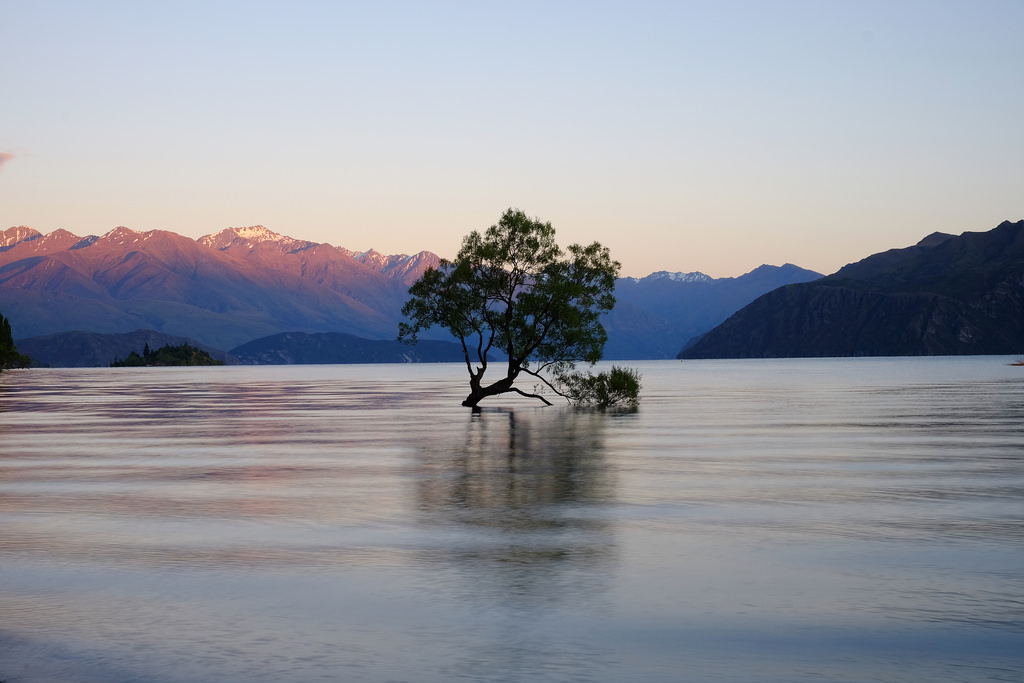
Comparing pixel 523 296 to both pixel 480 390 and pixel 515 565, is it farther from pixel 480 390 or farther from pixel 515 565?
pixel 515 565

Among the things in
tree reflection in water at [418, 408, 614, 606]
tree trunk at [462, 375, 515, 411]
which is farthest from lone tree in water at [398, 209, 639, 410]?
tree reflection in water at [418, 408, 614, 606]

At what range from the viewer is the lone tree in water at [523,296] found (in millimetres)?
76938

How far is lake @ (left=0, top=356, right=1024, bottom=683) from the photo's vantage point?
42.3 feet

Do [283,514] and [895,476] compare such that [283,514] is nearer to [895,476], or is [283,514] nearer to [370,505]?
[370,505]

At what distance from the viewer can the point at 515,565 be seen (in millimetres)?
18750

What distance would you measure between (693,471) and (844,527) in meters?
11.9

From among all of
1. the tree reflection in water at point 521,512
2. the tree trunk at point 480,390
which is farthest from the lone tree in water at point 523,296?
the tree reflection in water at point 521,512

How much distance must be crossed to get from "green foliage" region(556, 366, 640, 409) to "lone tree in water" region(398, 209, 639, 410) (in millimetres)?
3406

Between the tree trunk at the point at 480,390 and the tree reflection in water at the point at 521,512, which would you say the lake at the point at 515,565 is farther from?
the tree trunk at the point at 480,390

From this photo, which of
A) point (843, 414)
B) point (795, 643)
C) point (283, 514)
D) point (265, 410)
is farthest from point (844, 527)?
point (265, 410)

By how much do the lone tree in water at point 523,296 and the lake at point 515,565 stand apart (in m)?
34.6

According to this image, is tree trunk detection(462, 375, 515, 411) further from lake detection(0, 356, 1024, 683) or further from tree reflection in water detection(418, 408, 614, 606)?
lake detection(0, 356, 1024, 683)

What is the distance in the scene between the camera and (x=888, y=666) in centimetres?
1244

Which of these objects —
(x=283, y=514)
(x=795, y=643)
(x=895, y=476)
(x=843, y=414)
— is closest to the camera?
(x=795, y=643)
